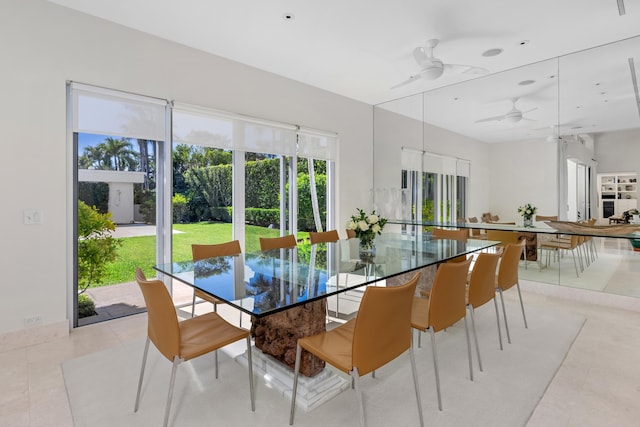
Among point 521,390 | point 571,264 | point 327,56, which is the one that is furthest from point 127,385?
point 571,264

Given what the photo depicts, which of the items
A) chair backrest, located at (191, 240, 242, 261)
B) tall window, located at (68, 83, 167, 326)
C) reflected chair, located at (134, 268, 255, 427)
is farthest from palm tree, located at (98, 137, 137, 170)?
reflected chair, located at (134, 268, 255, 427)

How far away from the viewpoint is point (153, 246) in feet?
12.1

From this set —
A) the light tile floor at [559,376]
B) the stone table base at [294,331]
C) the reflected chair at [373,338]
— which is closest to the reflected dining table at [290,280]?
the stone table base at [294,331]

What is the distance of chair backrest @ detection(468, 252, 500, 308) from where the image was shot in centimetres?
235

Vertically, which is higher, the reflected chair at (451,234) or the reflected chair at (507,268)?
→ the reflected chair at (451,234)

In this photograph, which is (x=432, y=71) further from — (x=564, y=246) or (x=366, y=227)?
(x=564, y=246)

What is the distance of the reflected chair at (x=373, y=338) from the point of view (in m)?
1.50

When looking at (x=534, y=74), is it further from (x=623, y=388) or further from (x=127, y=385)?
(x=127, y=385)

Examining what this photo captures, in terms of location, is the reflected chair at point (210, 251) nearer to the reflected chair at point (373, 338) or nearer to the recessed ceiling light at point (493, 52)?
the reflected chair at point (373, 338)

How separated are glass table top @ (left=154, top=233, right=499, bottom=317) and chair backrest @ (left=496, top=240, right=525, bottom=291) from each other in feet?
0.98

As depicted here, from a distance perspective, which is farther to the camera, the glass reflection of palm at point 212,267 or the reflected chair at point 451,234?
the reflected chair at point 451,234

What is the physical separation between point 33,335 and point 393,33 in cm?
433

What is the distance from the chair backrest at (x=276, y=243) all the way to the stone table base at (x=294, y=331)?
3.56ft

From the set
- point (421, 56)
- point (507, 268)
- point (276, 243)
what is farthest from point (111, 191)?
point (507, 268)
